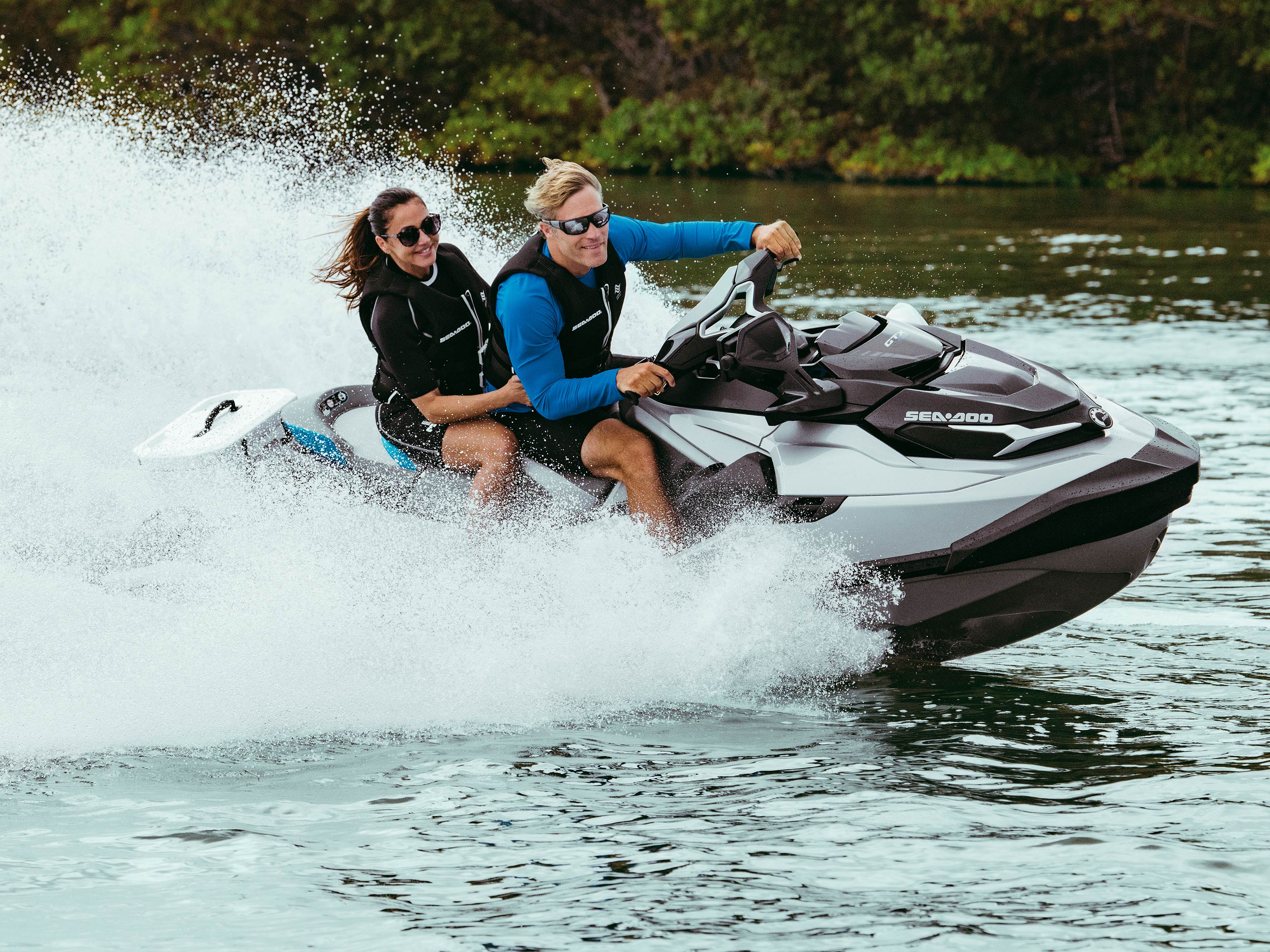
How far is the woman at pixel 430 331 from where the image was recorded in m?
4.20

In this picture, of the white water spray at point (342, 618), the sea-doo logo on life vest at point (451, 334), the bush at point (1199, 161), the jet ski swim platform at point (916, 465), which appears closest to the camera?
the jet ski swim platform at point (916, 465)

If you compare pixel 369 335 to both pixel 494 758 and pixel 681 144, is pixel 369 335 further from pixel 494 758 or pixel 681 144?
pixel 681 144

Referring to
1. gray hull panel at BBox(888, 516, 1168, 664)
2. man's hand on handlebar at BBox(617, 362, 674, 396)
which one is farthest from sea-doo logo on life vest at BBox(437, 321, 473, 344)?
gray hull panel at BBox(888, 516, 1168, 664)

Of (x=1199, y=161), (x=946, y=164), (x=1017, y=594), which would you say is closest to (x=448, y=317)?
(x=1017, y=594)

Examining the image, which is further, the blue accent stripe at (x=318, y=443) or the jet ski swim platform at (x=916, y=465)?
the blue accent stripe at (x=318, y=443)

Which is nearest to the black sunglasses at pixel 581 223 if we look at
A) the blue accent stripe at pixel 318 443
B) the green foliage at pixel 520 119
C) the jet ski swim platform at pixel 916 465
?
the jet ski swim platform at pixel 916 465

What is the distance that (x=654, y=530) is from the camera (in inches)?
161

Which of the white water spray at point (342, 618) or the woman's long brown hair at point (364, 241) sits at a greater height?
the woman's long brown hair at point (364, 241)

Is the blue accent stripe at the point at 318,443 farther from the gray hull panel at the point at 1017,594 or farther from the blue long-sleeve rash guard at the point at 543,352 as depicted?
the gray hull panel at the point at 1017,594

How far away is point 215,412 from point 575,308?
1.56 metres

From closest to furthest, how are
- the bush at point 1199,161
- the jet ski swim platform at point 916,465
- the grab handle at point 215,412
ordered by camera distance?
the jet ski swim platform at point 916,465
the grab handle at point 215,412
the bush at point 1199,161

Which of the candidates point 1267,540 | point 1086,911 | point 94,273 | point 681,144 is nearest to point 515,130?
point 681,144

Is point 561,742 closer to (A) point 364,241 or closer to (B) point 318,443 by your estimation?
(B) point 318,443

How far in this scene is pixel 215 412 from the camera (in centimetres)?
504
